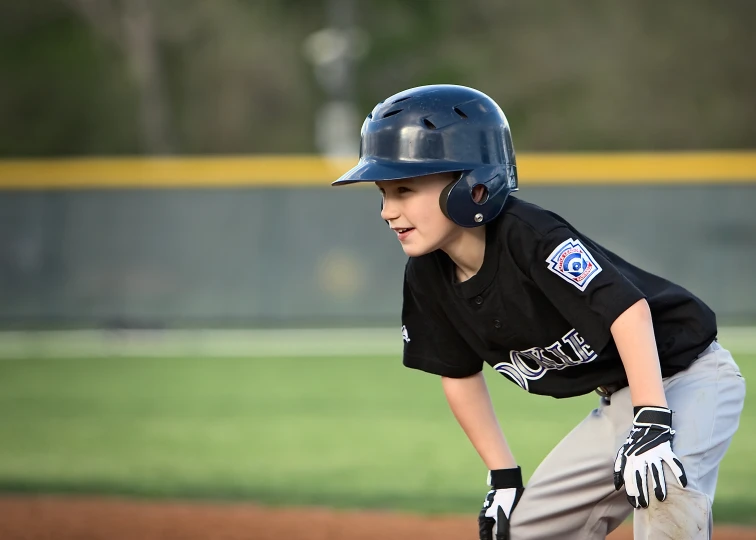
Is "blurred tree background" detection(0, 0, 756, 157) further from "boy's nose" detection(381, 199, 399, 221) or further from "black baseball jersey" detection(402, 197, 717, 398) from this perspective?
"boy's nose" detection(381, 199, 399, 221)

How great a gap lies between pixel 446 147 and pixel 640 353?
76cm

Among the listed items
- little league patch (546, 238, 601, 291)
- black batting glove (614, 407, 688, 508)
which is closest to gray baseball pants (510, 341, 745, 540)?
black batting glove (614, 407, 688, 508)

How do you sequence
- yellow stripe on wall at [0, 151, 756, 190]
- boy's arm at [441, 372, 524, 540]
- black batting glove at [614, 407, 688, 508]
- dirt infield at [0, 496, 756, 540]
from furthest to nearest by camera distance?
yellow stripe on wall at [0, 151, 756, 190]
dirt infield at [0, 496, 756, 540]
boy's arm at [441, 372, 524, 540]
black batting glove at [614, 407, 688, 508]

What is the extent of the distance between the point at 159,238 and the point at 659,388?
1112 centimetres

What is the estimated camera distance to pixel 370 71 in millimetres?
26875

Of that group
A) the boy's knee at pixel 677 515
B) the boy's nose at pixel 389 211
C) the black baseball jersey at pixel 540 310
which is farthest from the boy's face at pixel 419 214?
the boy's knee at pixel 677 515

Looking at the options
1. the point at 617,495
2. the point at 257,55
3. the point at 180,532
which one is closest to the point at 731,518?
the point at 617,495

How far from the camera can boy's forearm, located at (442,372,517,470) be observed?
3.28 m

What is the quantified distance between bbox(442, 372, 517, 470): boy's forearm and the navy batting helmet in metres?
0.57

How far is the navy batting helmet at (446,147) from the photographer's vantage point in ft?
9.77

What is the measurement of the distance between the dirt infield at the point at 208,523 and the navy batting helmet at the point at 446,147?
202 cm

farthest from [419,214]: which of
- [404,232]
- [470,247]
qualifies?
[470,247]

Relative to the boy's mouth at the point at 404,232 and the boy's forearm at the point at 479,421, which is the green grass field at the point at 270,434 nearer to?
the boy's forearm at the point at 479,421

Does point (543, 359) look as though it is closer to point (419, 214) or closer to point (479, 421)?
point (479, 421)
